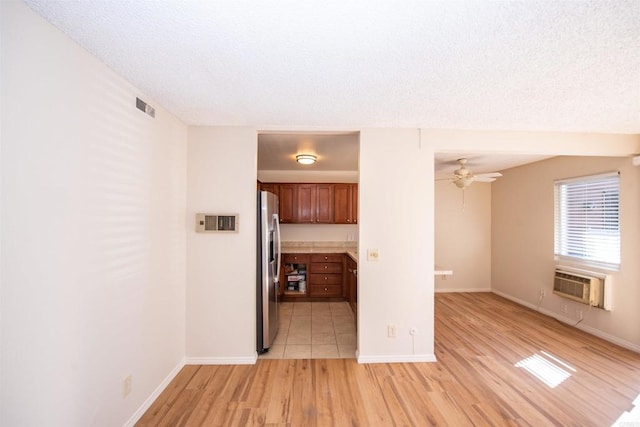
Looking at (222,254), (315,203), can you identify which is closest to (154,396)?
(222,254)

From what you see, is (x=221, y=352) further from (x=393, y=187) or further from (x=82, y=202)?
(x=393, y=187)

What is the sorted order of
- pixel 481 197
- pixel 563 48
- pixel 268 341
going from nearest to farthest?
1. pixel 563 48
2. pixel 268 341
3. pixel 481 197

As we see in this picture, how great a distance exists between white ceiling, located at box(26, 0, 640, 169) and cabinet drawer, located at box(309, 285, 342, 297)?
333cm

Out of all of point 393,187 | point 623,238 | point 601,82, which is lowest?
point 623,238

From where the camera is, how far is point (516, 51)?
4.62ft

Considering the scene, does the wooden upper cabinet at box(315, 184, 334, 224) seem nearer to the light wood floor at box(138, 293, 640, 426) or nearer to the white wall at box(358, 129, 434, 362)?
the white wall at box(358, 129, 434, 362)

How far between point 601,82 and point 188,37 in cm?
269

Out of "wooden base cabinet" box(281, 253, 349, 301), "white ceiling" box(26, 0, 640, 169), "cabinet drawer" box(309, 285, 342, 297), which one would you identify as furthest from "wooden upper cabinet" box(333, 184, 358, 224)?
"white ceiling" box(26, 0, 640, 169)

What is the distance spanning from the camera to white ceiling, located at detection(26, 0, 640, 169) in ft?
3.76

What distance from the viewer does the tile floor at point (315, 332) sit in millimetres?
2842

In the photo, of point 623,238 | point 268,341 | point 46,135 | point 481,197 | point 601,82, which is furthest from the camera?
point 481,197

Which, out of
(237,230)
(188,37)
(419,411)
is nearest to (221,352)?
(237,230)

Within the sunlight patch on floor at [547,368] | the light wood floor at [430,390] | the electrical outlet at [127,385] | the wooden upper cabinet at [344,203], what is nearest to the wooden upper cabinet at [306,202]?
the wooden upper cabinet at [344,203]

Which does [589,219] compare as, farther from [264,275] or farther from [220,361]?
[220,361]
